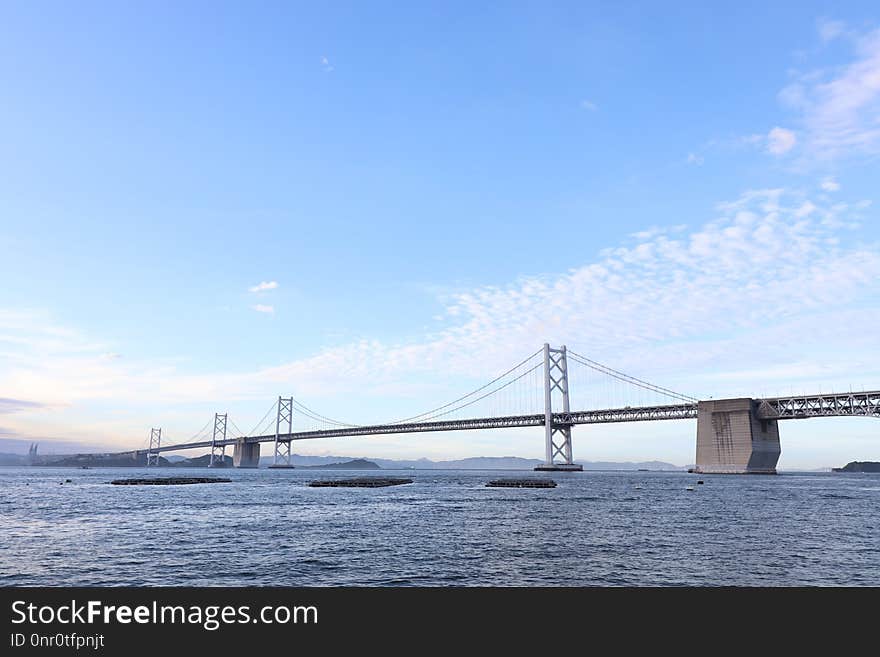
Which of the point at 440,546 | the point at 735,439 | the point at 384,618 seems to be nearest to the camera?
the point at 384,618

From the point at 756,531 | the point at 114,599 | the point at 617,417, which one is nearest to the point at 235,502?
the point at 756,531

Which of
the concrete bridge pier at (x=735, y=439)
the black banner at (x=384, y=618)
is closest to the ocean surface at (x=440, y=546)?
the black banner at (x=384, y=618)

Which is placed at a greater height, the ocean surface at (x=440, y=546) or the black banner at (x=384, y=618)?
the black banner at (x=384, y=618)

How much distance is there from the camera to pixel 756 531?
112ft

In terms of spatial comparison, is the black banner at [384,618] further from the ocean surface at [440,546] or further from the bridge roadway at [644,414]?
the bridge roadway at [644,414]

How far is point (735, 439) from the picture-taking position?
366ft

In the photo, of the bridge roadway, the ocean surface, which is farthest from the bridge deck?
the ocean surface

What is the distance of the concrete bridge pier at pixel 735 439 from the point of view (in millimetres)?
109438

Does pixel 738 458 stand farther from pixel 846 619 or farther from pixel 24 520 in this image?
pixel 846 619

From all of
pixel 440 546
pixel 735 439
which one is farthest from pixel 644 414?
pixel 440 546

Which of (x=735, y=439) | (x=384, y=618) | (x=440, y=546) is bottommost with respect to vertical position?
(x=440, y=546)

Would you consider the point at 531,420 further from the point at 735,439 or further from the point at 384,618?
the point at 384,618

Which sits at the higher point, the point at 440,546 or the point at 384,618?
the point at 384,618

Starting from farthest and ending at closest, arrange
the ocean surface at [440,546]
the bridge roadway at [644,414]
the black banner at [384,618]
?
the bridge roadway at [644,414]
the ocean surface at [440,546]
the black banner at [384,618]
